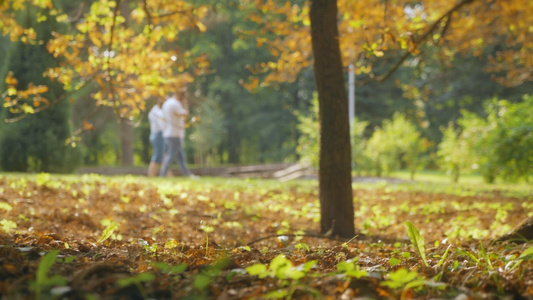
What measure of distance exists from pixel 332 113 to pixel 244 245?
5.09ft

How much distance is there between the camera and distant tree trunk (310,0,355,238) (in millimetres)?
4414

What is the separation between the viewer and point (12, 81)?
5.65m

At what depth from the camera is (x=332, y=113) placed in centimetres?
443

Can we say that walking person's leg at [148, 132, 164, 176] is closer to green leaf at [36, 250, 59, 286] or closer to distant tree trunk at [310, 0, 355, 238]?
distant tree trunk at [310, 0, 355, 238]

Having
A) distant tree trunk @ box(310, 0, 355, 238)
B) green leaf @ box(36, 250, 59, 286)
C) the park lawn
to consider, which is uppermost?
distant tree trunk @ box(310, 0, 355, 238)

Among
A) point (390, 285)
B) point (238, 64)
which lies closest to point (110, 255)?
point (390, 285)

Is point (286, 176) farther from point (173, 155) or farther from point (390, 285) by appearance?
point (390, 285)

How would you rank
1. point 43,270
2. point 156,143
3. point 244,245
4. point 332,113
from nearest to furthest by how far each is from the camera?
point 43,270, point 244,245, point 332,113, point 156,143

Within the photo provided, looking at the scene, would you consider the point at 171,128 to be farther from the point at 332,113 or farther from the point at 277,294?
the point at 277,294


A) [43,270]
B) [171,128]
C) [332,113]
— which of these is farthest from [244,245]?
[171,128]

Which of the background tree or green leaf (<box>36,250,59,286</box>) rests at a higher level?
the background tree

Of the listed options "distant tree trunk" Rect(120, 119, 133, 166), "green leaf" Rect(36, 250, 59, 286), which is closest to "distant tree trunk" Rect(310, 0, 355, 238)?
"green leaf" Rect(36, 250, 59, 286)

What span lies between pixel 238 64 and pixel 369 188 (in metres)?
24.0

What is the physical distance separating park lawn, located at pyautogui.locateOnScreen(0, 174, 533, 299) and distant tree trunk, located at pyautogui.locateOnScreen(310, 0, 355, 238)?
1.35 feet
